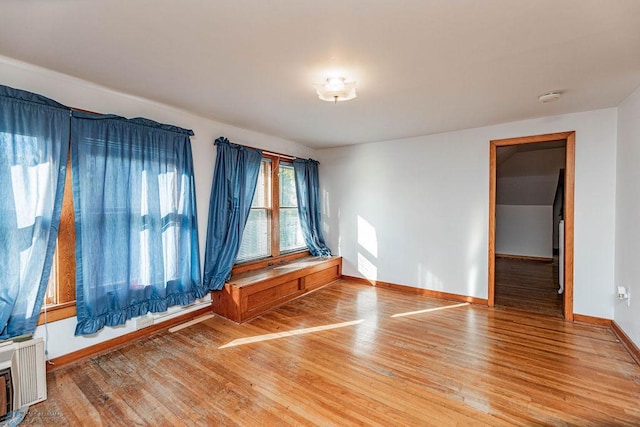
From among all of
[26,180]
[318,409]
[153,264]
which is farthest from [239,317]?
[26,180]

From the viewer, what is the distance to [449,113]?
11.0 feet

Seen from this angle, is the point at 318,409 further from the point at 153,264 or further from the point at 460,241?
the point at 460,241

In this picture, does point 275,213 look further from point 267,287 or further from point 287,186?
point 267,287

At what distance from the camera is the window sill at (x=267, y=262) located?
4008mm

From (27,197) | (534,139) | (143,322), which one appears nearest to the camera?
(27,197)

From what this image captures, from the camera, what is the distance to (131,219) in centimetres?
277

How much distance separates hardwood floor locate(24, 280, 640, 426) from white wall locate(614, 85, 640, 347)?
0.33 metres

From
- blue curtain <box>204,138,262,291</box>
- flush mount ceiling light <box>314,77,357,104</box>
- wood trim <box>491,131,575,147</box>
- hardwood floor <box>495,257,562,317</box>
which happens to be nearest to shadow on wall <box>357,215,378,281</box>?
hardwood floor <box>495,257,562,317</box>

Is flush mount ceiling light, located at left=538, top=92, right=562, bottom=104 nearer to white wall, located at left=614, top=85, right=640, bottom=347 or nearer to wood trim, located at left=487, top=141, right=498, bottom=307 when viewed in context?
white wall, located at left=614, top=85, right=640, bottom=347

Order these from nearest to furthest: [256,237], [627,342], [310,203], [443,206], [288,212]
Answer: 1. [627,342]
2. [443,206]
3. [256,237]
4. [288,212]
5. [310,203]

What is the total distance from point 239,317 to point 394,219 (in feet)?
9.20

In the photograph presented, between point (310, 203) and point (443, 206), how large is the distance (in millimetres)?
2203

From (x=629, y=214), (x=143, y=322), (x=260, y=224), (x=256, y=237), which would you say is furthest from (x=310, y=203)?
(x=629, y=214)

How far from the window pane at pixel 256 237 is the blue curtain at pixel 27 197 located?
2.12 meters
